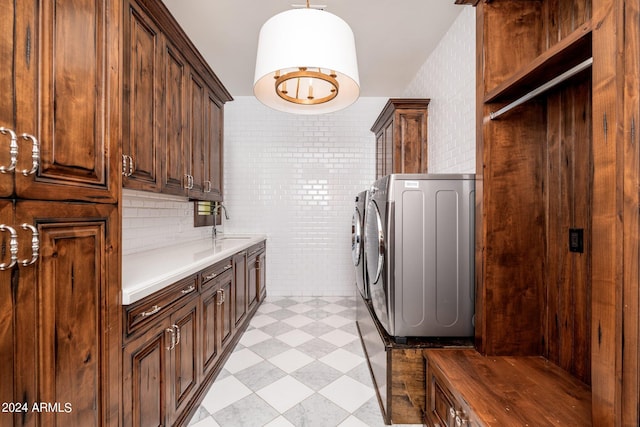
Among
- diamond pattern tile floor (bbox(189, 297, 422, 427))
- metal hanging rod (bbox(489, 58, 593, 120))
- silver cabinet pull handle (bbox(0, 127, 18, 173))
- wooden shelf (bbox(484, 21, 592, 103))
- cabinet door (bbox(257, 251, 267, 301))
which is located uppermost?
wooden shelf (bbox(484, 21, 592, 103))

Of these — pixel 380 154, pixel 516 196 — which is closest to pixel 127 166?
pixel 516 196

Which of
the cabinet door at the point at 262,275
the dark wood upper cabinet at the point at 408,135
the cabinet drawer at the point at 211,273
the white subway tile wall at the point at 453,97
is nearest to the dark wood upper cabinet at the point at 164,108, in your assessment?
the cabinet drawer at the point at 211,273

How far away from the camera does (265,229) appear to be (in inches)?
165

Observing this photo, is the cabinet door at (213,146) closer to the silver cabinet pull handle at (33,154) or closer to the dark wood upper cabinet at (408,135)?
the dark wood upper cabinet at (408,135)

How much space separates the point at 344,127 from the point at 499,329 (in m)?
3.28

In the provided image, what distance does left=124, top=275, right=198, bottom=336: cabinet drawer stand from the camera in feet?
3.97

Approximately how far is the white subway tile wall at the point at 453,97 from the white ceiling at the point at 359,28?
5.6 inches

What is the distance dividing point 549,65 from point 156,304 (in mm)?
1937

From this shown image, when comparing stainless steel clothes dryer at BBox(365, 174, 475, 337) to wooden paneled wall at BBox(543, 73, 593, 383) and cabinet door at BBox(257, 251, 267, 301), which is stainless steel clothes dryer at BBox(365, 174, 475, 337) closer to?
wooden paneled wall at BBox(543, 73, 593, 383)

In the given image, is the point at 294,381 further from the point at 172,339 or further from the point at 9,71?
the point at 9,71

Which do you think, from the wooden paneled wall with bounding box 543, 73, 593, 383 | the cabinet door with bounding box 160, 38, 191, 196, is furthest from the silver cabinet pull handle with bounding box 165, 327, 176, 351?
the wooden paneled wall with bounding box 543, 73, 593, 383

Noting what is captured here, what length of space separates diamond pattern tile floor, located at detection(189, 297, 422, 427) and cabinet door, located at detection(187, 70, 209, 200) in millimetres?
1477

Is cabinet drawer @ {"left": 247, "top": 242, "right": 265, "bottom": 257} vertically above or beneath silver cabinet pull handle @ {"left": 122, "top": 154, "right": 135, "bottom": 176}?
beneath

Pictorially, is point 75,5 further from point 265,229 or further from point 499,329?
point 265,229
